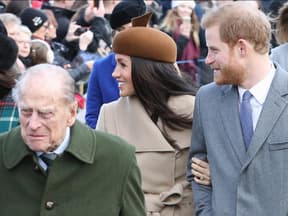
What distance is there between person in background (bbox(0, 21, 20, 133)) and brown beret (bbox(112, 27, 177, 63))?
901 mm

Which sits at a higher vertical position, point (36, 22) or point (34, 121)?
point (34, 121)

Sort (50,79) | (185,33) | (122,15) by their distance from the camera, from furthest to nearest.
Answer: (185,33), (122,15), (50,79)

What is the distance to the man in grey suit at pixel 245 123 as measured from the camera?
4160 mm

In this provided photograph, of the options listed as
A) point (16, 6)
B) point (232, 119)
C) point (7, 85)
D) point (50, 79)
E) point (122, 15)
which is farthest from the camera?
point (16, 6)

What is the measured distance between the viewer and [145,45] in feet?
15.3

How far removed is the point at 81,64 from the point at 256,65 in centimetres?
516

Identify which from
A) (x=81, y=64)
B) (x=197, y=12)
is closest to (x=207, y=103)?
(x=81, y=64)

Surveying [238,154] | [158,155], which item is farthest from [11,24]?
[238,154]

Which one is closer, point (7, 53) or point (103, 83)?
point (7, 53)

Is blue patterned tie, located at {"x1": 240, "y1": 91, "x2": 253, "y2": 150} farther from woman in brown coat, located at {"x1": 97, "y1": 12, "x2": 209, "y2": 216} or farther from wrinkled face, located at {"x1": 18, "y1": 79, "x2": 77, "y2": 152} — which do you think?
wrinkled face, located at {"x1": 18, "y1": 79, "x2": 77, "y2": 152}

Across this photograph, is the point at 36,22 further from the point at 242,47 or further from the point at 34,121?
the point at 34,121

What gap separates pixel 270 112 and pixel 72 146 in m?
1.14

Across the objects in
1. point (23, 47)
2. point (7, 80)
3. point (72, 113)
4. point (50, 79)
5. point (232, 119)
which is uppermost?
point (50, 79)

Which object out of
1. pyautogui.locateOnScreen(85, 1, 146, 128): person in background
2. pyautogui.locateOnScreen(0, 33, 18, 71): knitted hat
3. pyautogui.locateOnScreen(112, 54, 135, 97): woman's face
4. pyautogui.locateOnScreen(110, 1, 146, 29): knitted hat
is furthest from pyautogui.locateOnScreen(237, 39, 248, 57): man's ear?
pyautogui.locateOnScreen(110, 1, 146, 29): knitted hat
